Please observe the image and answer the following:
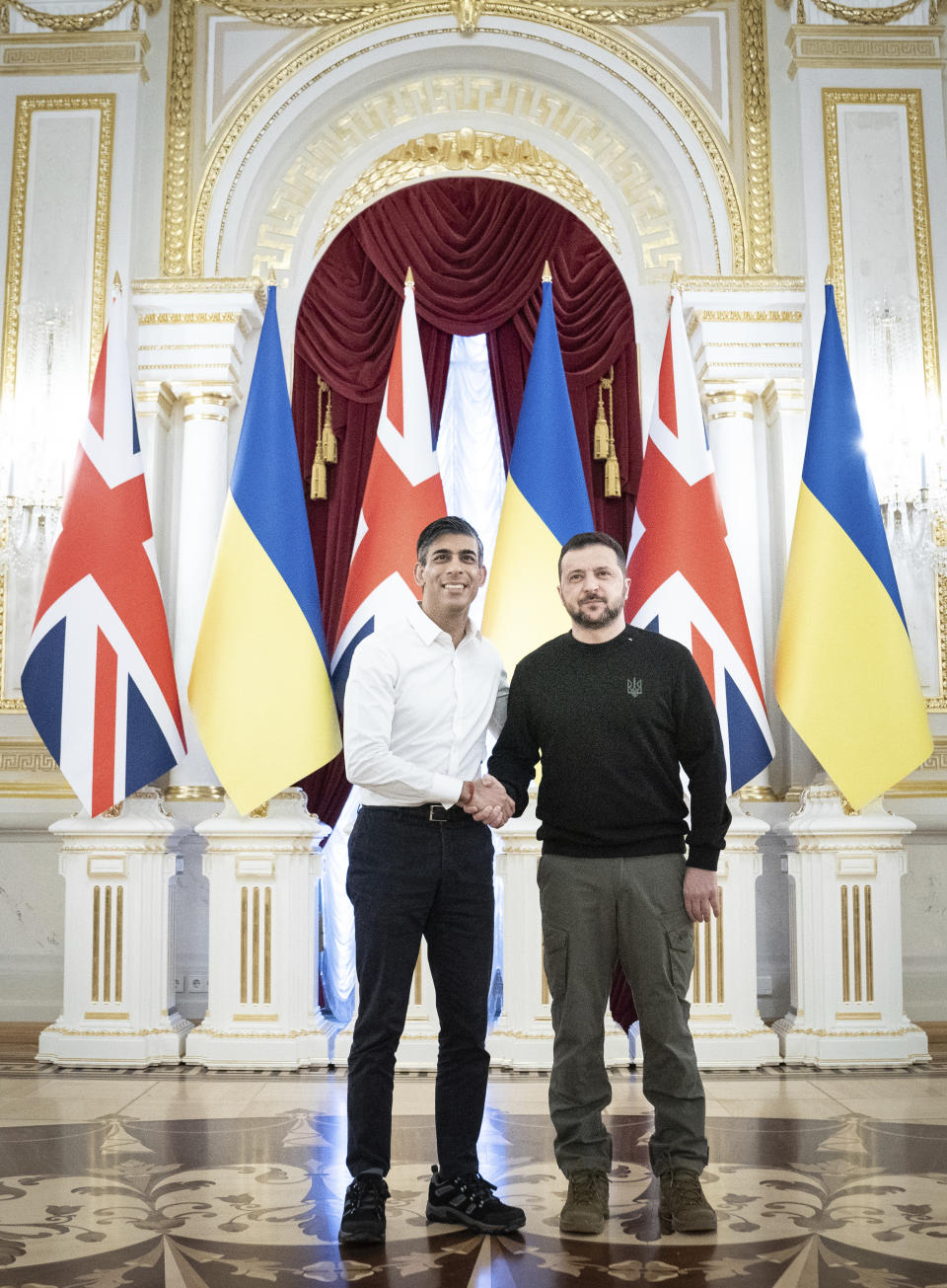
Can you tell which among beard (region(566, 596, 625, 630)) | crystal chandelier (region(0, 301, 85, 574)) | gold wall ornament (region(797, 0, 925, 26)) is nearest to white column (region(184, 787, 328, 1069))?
crystal chandelier (region(0, 301, 85, 574))

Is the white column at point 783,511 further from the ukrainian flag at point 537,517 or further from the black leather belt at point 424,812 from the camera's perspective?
the black leather belt at point 424,812

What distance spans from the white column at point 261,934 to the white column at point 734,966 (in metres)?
1.35

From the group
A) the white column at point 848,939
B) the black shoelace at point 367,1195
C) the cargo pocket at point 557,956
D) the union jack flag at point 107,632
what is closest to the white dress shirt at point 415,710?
the cargo pocket at point 557,956

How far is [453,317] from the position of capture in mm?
5305

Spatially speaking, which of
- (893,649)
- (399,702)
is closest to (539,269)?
(893,649)

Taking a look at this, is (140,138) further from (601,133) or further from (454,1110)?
(454,1110)

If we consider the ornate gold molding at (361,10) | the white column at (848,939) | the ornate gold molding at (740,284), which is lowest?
the white column at (848,939)

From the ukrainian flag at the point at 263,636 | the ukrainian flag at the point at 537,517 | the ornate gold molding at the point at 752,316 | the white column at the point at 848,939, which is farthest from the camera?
the ornate gold molding at the point at 752,316

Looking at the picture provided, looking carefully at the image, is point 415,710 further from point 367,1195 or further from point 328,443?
point 328,443

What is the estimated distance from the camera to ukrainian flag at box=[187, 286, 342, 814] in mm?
4297

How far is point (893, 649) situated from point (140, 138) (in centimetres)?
367

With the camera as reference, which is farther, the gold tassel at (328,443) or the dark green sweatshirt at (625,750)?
the gold tassel at (328,443)

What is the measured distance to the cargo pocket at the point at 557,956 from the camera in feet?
8.47

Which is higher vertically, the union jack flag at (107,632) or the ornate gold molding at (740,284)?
the ornate gold molding at (740,284)
